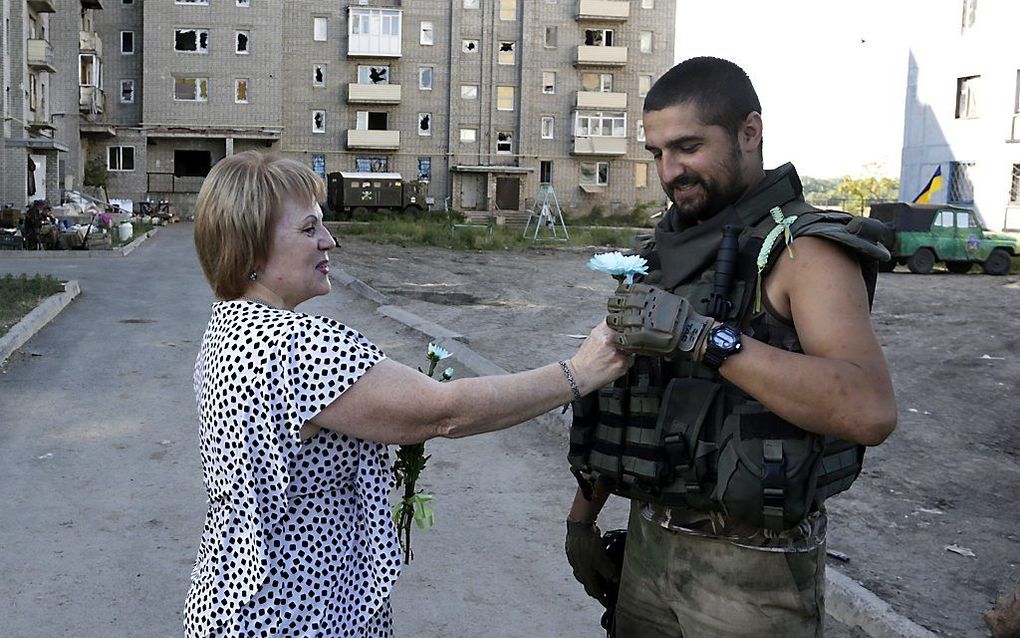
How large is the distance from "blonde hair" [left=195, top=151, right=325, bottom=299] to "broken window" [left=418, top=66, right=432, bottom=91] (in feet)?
190

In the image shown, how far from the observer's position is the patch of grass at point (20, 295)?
12361 millimetres

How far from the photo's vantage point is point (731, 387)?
2.40 metres

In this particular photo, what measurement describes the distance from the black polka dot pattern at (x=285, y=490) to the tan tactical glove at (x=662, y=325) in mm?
552

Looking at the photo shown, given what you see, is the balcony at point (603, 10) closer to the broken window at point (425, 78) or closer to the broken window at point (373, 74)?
the broken window at point (425, 78)

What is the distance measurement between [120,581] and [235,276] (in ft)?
10.2

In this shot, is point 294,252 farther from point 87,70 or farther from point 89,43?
point 87,70

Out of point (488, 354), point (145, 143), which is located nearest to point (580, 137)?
point (145, 143)

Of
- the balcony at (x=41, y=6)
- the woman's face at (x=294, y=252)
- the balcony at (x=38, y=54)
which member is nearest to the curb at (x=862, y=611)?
the woman's face at (x=294, y=252)

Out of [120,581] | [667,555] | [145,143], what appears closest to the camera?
[667,555]

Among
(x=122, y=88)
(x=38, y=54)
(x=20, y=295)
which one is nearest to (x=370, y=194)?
(x=122, y=88)

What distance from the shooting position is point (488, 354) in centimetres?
1163

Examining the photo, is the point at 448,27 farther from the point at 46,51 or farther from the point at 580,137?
the point at 46,51

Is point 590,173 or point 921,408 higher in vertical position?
point 590,173

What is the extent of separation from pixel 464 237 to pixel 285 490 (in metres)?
33.7
